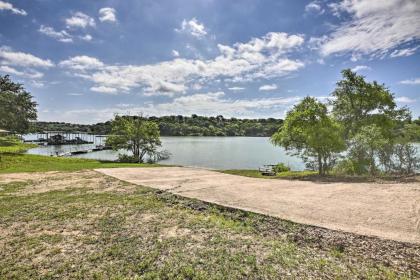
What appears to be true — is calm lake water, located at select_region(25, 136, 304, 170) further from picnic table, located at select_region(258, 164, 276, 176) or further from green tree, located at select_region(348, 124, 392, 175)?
green tree, located at select_region(348, 124, 392, 175)

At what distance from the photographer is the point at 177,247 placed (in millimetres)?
6184

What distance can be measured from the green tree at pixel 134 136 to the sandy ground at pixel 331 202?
2452 cm

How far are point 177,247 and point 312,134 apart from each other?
14047 mm

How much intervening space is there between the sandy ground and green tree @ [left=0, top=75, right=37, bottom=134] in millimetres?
38309

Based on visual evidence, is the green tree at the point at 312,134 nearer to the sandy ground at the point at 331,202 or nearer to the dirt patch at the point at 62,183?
the sandy ground at the point at 331,202

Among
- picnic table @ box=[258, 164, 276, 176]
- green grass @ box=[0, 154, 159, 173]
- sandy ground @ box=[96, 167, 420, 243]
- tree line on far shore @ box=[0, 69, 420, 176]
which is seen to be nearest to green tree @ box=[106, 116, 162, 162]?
green grass @ box=[0, 154, 159, 173]

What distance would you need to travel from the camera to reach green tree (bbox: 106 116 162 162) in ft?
123

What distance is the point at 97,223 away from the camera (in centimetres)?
782

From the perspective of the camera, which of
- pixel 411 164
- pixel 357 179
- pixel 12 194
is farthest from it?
pixel 411 164

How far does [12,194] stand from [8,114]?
37320 millimetres

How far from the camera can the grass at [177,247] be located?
5168mm

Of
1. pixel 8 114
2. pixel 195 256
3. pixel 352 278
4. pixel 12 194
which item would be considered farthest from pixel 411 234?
pixel 8 114

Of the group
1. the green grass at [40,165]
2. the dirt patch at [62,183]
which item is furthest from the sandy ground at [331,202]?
the green grass at [40,165]

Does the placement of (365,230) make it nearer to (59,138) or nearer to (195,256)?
(195,256)
